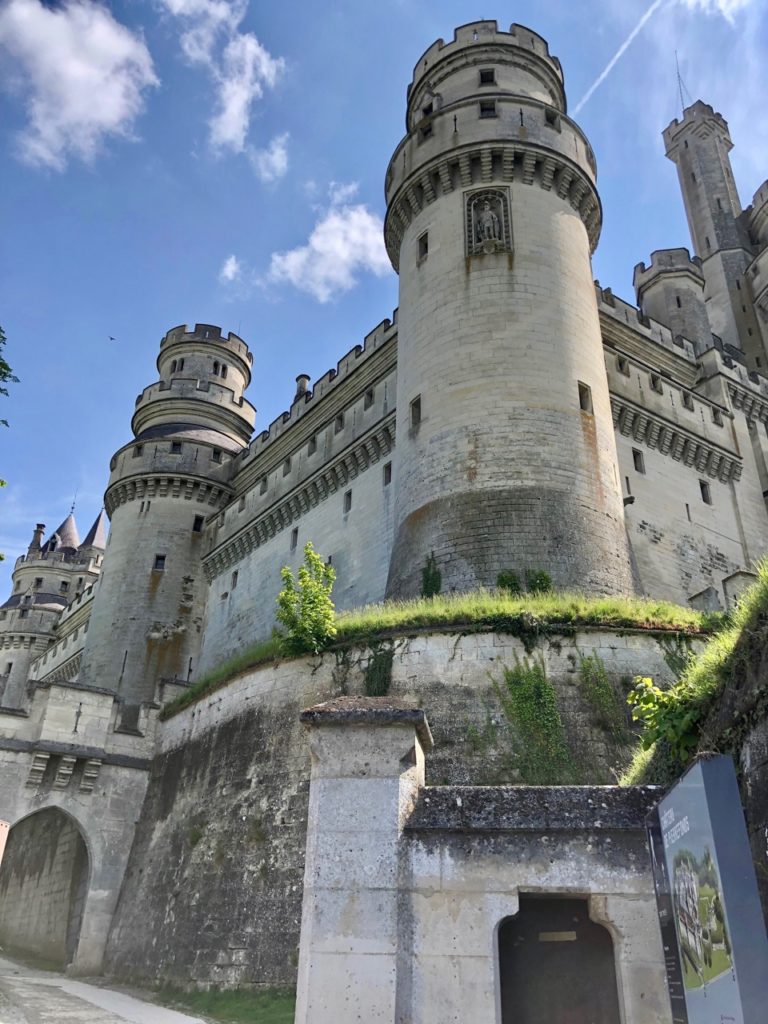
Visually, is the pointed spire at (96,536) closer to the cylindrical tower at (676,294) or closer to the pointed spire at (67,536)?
the pointed spire at (67,536)

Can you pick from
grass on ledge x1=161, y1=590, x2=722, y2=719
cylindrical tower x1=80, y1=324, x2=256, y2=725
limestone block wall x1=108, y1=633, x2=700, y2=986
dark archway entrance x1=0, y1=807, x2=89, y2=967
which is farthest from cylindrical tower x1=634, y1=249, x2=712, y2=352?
dark archway entrance x1=0, y1=807, x2=89, y2=967

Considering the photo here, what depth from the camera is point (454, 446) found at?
62.0 feet

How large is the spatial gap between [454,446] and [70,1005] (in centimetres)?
1251

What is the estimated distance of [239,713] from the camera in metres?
15.8

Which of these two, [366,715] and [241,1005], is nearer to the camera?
[366,715]

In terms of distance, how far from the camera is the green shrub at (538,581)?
53.9ft

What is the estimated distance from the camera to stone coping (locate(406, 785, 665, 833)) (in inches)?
216

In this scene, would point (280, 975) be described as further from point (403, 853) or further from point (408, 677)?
point (403, 853)

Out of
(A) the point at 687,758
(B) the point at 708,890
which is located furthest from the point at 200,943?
(B) the point at 708,890

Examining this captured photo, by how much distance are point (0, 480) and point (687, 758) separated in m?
10.8

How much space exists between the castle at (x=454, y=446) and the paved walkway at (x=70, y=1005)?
5.14 feet

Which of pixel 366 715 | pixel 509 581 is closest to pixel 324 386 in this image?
pixel 509 581

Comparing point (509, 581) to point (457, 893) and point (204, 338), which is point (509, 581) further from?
point (204, 338)

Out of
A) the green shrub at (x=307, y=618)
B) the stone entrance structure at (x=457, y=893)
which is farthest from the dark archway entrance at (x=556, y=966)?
the green shrub at (x=307, y=618)
